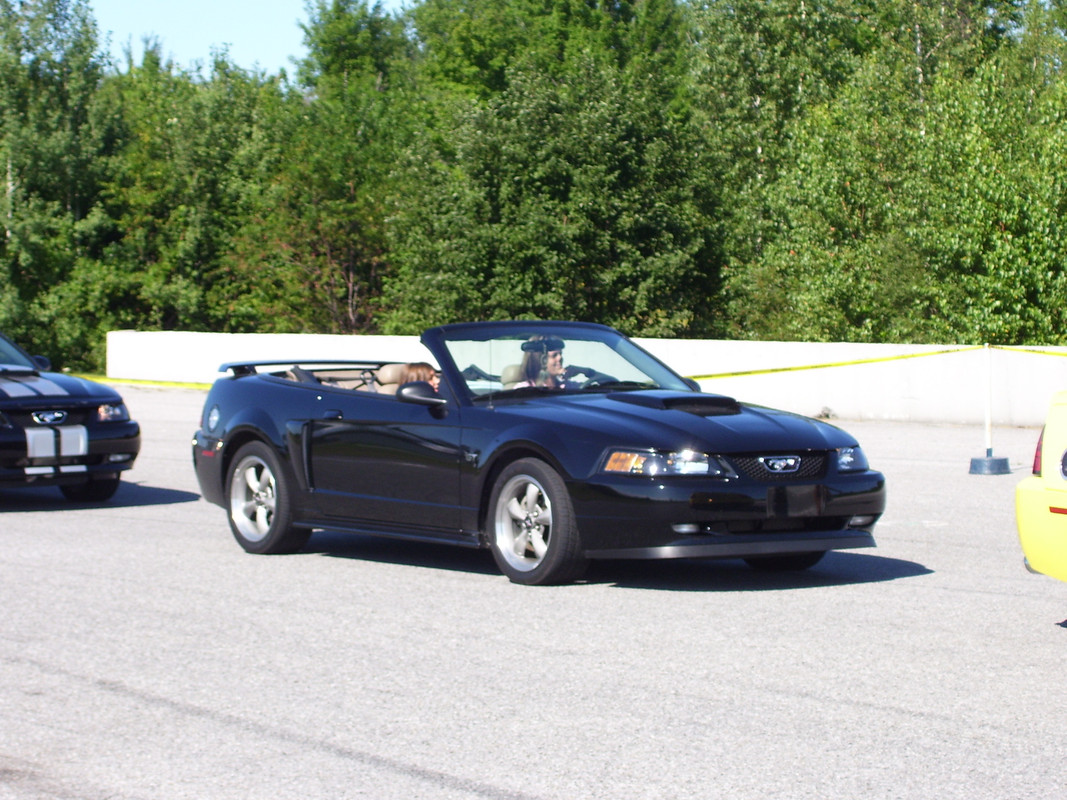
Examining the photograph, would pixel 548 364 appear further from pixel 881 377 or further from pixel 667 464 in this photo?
pixel 881 377

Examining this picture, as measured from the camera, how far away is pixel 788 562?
28.4 feet

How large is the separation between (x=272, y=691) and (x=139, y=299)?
47.6 metres

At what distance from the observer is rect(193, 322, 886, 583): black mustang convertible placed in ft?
25.1

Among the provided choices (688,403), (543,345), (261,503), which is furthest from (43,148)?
(688,403)

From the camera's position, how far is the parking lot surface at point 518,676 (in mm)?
4531

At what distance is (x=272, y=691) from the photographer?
5668 millimetres

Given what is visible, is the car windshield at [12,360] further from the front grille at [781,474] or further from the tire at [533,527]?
the front grille at [781,474]

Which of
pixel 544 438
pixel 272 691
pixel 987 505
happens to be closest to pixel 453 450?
pixel 544 438

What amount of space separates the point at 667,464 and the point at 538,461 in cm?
73

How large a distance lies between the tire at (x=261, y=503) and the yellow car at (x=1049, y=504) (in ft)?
15.2

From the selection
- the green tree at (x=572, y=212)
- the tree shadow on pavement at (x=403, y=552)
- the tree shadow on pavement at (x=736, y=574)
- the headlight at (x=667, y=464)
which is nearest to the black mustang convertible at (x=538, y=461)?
the headlight at (x=667, y=464)

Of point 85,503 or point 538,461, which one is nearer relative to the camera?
point 538,461

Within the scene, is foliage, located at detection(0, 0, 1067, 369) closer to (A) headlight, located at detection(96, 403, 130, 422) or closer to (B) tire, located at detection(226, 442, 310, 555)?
(A) headlight, located at detection(96, 403, 130, 422)

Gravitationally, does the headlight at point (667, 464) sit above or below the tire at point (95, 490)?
above
